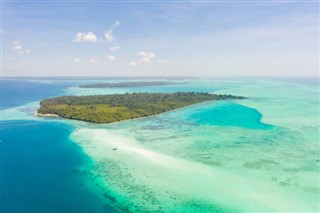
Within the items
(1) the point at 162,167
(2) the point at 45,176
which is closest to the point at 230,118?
(1) the point at 162,167

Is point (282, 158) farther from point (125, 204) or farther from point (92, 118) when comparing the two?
point (92, 118)

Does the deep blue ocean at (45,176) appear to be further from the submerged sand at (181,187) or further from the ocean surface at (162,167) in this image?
the submerged sand at (181,187)

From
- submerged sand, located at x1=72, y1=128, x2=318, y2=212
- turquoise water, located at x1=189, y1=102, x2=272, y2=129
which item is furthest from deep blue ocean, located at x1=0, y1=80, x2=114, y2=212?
turquoise water, located at x1=189, y1=102, x2=272, y2=129

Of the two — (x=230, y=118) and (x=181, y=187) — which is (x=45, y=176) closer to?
(x=181, y=187)

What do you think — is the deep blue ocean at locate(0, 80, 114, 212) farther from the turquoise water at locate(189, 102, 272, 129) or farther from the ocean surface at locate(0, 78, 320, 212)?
the turquoise water at locate(189, 102, 272, 129)

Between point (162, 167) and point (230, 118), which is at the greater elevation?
point (230, 118)

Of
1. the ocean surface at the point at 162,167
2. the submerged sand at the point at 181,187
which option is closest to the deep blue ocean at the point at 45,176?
the ocean surface at the point at 162,167
